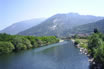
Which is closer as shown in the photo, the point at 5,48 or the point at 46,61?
the point at 46,61

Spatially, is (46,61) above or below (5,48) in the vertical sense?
below

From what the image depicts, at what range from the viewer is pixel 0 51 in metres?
59.8

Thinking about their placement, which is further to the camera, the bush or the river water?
the bush

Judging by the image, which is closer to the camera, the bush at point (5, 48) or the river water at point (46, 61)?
the river water at point (46, 61)

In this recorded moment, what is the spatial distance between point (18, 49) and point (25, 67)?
3765cm

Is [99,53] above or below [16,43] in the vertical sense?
above

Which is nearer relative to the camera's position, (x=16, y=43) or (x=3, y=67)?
(x=3, y=67)

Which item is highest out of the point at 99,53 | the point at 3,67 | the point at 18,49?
the point at 99,53

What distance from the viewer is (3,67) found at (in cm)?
3612

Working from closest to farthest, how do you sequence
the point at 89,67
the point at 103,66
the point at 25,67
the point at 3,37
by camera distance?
1. the point at 103,66
2. the point at 89,67
3. the point at 25,67
4. the point at 3,37

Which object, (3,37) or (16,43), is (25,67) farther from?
(3,37)

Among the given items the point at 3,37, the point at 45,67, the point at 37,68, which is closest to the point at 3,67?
the point at 37,68

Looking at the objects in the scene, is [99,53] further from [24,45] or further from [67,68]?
[24,45]

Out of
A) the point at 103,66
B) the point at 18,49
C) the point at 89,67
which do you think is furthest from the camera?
the point at 18,49
